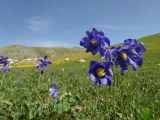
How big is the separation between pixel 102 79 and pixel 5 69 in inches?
271

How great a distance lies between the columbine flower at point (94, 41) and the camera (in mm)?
4422

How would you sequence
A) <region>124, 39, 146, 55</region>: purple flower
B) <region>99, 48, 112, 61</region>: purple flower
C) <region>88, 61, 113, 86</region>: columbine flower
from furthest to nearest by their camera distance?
1. <region>124, 39, 146, 55</region>: purple flower
2. <region>88, 61, 113, 86</region>: columbine flower
3. <region>99, 48, 112, 61</region>: purple flower

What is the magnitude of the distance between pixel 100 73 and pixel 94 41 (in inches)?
15.7

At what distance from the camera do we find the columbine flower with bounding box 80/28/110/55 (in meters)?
4.42

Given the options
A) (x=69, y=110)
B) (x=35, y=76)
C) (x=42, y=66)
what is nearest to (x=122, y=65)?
(x=69, y=110)

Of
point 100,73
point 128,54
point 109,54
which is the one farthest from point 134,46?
point 100,73

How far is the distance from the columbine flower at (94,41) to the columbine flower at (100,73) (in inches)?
6.7

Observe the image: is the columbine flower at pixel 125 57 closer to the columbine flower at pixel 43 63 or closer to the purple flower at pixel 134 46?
the purple flower at pixel 134 46

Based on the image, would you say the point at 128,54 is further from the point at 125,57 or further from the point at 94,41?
the point at 94,41

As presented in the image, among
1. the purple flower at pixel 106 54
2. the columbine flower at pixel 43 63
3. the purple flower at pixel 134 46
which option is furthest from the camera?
the columbine flower at pixel 43 63

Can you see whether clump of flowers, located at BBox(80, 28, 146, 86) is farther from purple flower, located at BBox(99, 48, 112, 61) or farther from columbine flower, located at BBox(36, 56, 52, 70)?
columbine flower, located at BBox(36, 56, 52, 70)

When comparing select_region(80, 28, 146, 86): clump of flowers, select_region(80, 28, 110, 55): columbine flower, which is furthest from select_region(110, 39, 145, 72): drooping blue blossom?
select_region(80, 28, 110, 55): columbine flower

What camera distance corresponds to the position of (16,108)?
5.62 metres

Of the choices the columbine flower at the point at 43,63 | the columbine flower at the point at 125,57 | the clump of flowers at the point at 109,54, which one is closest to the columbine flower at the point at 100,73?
the clump of flowers at the point at 109,54
